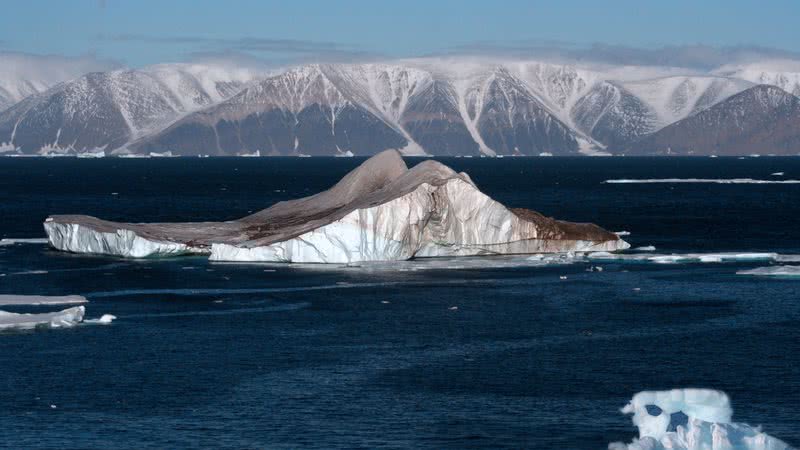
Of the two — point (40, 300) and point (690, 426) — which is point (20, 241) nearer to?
point (40, 300)

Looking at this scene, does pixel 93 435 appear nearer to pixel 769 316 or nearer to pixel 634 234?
pixel 769 316

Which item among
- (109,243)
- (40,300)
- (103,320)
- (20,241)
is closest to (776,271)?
(103,320)

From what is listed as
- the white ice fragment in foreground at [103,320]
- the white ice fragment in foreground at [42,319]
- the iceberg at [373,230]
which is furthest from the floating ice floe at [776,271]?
the white ice fragment in foreground at [42,319]

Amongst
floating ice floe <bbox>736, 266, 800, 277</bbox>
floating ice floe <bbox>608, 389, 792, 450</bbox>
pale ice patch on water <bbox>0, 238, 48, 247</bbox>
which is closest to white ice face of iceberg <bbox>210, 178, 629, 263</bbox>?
floating ice floe <bbox>736, 266, 800, 277</bbox>

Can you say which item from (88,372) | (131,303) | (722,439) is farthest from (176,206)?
(722,439)

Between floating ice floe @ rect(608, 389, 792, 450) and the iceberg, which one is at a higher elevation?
the iceberg

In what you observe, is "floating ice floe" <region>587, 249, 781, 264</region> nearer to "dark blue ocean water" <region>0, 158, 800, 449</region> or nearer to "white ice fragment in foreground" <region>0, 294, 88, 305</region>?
"dark blue ocean water" <region>0, 158, 800, 449</region>

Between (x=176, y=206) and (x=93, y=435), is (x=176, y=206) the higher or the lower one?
the higher one
